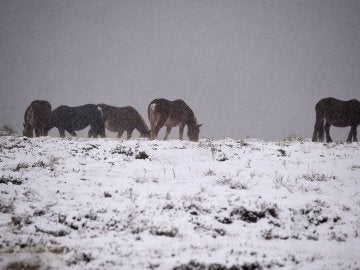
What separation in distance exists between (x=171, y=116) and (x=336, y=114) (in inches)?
426

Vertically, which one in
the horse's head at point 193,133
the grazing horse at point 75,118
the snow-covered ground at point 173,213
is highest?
the grazing horse at point 75,118

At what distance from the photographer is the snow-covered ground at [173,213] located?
15.5 feet

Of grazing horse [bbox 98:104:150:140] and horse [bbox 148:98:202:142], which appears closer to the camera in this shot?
horse [bbox 148:98:202:142]

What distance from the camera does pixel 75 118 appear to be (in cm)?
2542

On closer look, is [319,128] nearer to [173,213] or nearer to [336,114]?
[336,114]

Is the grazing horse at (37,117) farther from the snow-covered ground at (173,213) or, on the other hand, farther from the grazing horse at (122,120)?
the snow-covered ground at (173,213)

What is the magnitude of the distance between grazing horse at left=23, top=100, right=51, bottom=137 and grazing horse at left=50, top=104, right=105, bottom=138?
5044 mm

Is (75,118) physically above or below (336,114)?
below

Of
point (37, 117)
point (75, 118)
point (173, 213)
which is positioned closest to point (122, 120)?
point (75, 118)

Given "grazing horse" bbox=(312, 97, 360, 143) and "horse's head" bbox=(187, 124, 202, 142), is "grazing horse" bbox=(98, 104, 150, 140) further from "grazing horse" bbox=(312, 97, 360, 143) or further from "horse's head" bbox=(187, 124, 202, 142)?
"grazing horse" bbox=(312, 97, 360, 143)

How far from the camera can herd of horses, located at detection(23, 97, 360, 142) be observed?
1983cm

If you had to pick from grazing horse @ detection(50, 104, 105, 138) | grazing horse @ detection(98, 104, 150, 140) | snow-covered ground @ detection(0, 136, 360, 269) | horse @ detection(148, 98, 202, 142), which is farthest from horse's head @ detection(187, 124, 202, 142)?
snow-covered ground @ detection(0, 136, 360, 269)

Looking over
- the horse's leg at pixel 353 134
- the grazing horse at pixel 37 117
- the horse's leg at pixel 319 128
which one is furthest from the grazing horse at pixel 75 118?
the horse's leg at pixel 353 134

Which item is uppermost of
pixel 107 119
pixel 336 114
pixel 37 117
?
pixel 336 114
